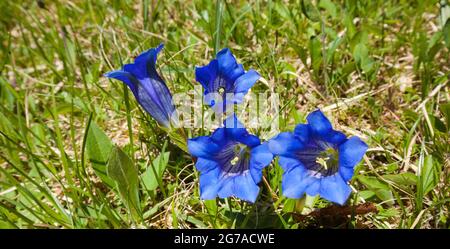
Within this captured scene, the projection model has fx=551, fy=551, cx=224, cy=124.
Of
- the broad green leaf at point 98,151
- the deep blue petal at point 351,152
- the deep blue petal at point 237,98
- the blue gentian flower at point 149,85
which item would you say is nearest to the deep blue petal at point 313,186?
the deep blue petal at point 351,152

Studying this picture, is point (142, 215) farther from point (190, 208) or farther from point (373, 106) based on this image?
point (373, 106)

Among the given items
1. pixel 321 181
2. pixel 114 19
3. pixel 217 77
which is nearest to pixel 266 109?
pixel 217 77

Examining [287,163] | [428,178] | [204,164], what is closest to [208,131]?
[204,164]

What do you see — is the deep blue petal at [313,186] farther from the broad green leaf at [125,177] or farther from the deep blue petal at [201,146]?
the broad green leaf at [125,177]

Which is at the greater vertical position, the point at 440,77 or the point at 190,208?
the point at 440,77

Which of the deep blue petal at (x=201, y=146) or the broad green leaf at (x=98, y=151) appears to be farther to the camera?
the broad green leaf at (x=98, y=151)

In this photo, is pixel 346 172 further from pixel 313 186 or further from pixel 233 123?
pixel 233 123

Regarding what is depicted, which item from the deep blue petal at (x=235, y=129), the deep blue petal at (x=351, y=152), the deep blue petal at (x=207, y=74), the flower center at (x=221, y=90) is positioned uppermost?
the deep blue petal at (x=207, y=74)
